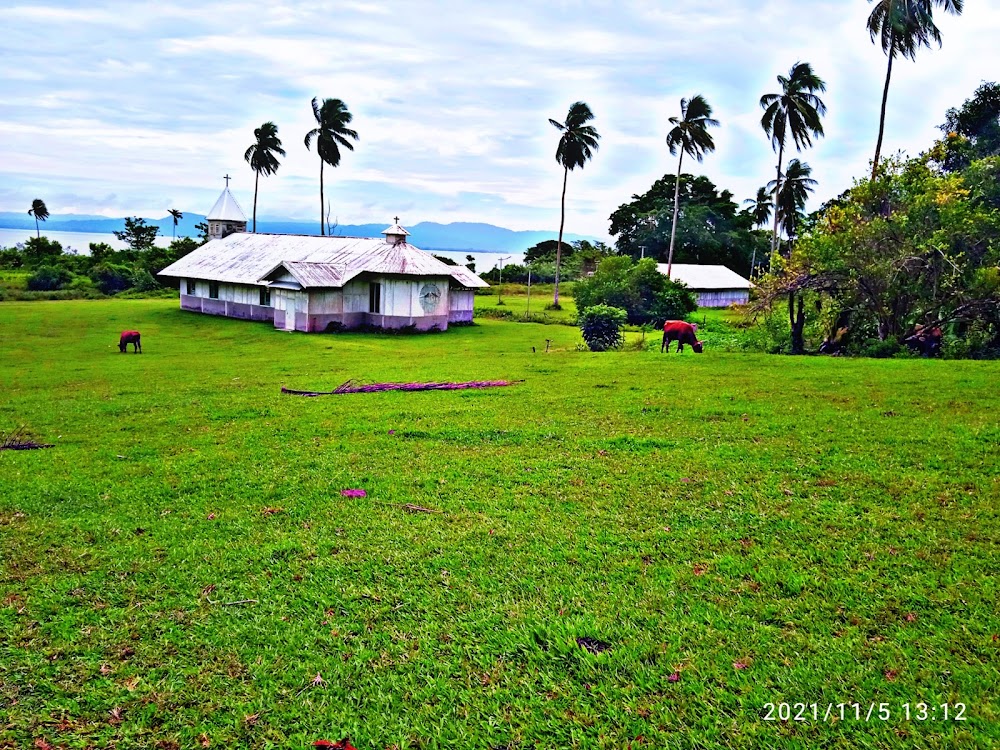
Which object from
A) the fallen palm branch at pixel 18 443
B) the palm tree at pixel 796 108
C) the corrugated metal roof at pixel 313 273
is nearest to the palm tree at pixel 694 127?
the palm tree at pixel 796 108

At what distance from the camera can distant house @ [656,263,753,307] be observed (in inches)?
2493

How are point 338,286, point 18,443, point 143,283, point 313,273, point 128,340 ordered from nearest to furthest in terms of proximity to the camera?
point 18,443 < point 128,340 < point 338,286 < point 313,273 < point 143,283

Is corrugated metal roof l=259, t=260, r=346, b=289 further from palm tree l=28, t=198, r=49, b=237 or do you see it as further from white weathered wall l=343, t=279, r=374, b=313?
palm tree l=28, t=198, r=49, b=237

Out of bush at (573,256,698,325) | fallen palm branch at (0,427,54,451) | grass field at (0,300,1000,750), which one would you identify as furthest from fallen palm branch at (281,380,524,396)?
bush at (573,256,698,325)

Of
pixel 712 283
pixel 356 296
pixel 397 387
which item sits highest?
pixel 712 283

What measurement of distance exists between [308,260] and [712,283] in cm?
3914

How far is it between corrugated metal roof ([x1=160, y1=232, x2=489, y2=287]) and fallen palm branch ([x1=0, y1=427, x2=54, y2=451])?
2371 centimetres

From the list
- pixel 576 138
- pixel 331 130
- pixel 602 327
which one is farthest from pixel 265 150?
pixel 602 327

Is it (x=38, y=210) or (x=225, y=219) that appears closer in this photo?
(x=225, y=219)

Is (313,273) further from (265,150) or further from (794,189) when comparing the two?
(794,189)

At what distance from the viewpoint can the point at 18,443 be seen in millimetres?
11539

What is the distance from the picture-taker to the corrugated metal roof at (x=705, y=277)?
6300 cm

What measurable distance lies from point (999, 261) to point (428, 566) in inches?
787

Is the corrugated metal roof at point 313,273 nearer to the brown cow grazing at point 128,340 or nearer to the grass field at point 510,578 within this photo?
the brown cow grazing at point 128,340
